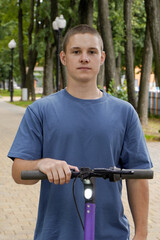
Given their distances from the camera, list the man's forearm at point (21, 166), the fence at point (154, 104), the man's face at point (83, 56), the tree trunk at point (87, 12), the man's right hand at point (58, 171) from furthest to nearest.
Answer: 1. the fence at point (154, 104)
2. the tree trunk at point (87, 12)
3. the man's face at point (83, 56)
4. the man's forearm at point (21, 166)
5. the man's right hand at point (58, 171)

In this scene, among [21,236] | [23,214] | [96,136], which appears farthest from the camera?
[23,214]

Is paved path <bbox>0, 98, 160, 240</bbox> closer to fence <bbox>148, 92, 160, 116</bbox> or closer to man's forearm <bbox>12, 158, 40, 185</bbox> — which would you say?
man's forearm <bbox>12, 158, 40, 185</bbox>

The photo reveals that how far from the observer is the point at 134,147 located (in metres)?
2.41

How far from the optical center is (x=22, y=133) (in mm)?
2311

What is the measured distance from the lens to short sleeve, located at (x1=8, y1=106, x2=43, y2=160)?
228cm

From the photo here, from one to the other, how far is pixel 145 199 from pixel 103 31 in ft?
51.4

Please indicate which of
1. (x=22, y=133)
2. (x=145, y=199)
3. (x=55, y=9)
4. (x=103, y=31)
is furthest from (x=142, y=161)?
(x=55, y=9)

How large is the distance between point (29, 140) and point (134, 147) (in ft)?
1.64

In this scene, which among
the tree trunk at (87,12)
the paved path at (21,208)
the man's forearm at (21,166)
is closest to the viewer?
the man's forearm at (21,166)

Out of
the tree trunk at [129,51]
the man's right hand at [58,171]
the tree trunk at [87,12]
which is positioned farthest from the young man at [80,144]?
the tree trunk at [87,12]

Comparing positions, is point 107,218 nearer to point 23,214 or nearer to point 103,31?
point 23,214

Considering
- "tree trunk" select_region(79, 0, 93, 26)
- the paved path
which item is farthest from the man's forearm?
"tree trunk" select_region(79, 0, 93, 26)

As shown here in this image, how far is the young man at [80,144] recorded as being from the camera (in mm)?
2283

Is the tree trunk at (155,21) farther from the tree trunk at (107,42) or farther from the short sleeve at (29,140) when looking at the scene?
the short sleeve at (29,140)
